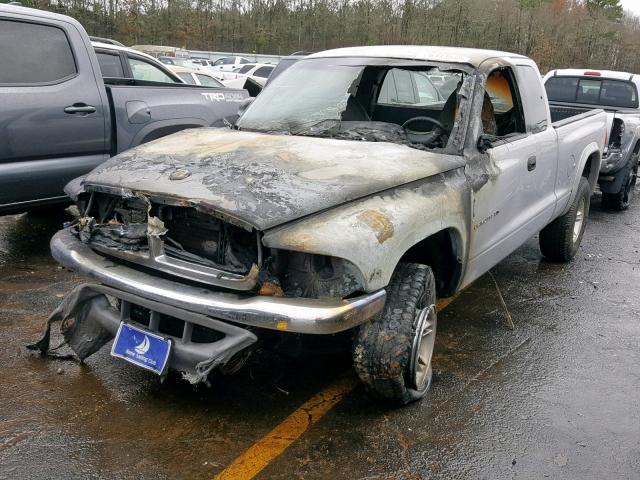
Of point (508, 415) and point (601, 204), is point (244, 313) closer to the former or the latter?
point (508, 415)

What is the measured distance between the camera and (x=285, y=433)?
9.59 feet

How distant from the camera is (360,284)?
2.62m

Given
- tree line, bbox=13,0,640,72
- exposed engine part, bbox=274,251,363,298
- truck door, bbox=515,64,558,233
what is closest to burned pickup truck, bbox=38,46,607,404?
exposed engine part, bbox=274,251,363,298

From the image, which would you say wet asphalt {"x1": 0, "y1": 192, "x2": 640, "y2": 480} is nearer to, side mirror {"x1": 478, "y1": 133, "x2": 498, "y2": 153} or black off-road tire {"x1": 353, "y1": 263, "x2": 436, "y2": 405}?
black off-road tire {"x1": 353, "y1": 263, "x2": 436, "y2": 405}

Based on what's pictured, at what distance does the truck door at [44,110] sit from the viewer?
462 centimetres

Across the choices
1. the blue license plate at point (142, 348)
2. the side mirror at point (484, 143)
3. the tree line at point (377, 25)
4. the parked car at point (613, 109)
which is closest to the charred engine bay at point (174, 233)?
the blue license plate at point (142, 348)

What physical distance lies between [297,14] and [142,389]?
44753 millimetres

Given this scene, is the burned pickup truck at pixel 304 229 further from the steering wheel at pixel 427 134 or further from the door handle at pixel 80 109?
the door handle at pixel 80 109

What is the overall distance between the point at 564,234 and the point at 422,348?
9.79ft

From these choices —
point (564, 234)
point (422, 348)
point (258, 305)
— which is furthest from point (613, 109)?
point (258, 305)

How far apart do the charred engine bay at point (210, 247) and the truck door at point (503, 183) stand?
→ 1270 mm

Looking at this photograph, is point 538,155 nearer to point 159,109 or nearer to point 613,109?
point 159,109

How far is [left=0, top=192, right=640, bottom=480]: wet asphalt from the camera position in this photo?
2701 millimetres

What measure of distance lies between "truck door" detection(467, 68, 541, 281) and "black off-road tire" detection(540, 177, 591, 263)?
1125 millimetres
